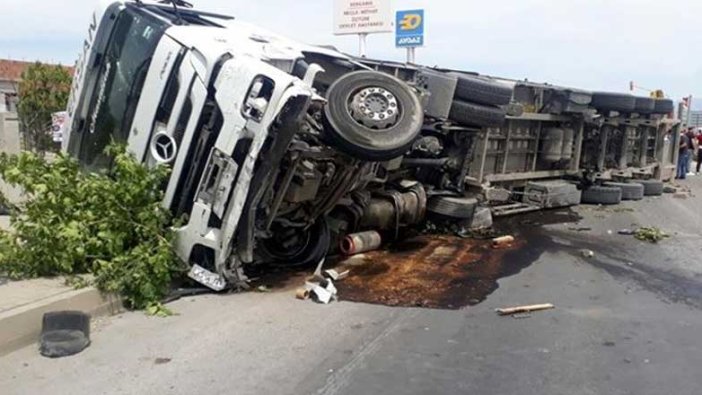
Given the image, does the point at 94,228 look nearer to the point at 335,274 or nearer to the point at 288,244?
the point at 288,244

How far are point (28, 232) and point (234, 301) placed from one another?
5.34ft

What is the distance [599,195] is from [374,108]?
758 cm

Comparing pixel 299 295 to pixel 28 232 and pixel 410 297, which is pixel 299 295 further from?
pixel 28 232

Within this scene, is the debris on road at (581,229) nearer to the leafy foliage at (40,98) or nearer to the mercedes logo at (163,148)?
the mercedes logo at (163,148)

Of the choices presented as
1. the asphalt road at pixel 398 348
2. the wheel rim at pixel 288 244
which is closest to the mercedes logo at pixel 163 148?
the asphalt road at pixel 398 348

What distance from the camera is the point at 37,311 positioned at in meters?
4.49

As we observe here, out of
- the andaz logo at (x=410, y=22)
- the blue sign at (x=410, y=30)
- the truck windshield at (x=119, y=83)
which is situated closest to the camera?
the truck windshield at (x=119, y=83)

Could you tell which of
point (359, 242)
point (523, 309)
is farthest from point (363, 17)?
point (523, 309)

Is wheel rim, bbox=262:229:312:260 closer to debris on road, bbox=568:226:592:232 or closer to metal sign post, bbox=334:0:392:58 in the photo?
debris on road, bbox=568:226:592:232

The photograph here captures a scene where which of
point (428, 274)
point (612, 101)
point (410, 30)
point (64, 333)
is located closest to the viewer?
point (64, 333)

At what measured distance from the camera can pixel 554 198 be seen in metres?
11.4

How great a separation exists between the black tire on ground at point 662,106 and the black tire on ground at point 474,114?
678cm

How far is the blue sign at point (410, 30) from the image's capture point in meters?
22.7

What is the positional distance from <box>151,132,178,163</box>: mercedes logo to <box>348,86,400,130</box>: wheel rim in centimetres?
150
